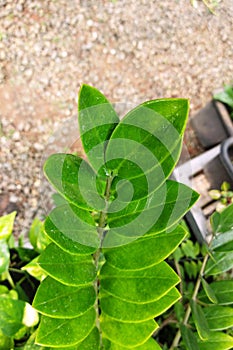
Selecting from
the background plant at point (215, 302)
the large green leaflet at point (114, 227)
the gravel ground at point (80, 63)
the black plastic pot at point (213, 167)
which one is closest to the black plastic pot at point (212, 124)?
the gravel ground at point (80, 63)

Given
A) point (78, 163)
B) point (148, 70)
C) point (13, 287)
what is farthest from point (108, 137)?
point (148, 70)

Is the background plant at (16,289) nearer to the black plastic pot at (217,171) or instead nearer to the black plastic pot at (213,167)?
the black plastic pot at (213,167)

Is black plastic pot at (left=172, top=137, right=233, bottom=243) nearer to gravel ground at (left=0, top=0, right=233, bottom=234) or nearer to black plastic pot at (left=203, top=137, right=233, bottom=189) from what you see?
black plastic pot at (left=203, top=137, right=233, bottom=189)

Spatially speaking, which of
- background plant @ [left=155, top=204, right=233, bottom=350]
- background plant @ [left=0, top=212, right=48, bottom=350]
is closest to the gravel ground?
background plant @ [left=0, top=212, right=48, bottom=350]

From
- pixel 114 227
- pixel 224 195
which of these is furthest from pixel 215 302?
pixel 224 195

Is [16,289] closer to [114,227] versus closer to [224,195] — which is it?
[114,227]
